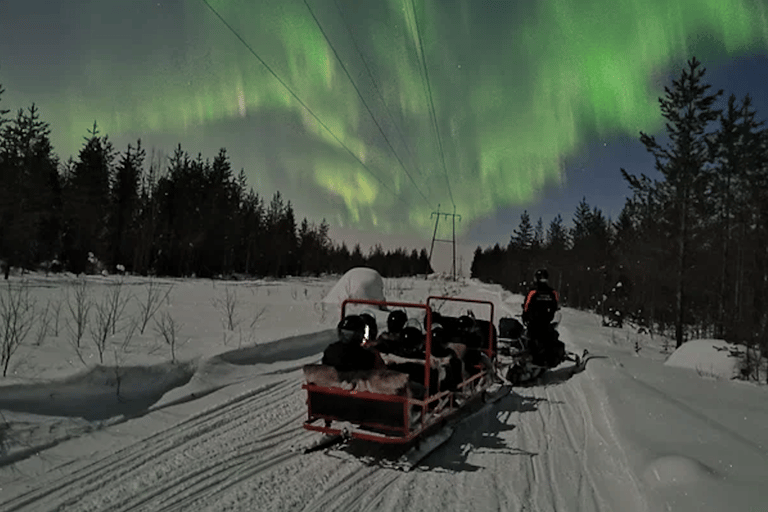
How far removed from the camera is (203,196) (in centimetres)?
5938

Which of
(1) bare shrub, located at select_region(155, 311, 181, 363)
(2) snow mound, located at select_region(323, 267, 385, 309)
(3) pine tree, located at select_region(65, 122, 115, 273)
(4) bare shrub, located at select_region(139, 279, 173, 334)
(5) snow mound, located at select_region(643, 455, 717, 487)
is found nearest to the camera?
(5) snow mound, located at select_region(643, 455, 717, 487)

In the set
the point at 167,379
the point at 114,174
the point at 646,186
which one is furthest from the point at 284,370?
the point at 114,174

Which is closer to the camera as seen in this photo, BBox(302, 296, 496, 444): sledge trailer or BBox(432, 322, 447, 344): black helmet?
BBox(302, 296, 496, 444): sledge trailer

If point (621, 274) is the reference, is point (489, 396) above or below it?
below

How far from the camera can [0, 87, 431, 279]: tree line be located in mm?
35156

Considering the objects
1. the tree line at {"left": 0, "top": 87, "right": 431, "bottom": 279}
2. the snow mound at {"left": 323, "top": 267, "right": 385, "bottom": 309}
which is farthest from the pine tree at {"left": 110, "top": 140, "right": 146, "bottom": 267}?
the snow mound at {"left": 323, "top": 267, "right": 385, "bottom": 309}

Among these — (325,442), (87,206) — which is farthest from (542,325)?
(87,206)

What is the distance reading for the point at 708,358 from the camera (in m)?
13.0

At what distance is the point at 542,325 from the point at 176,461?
7.37 meters

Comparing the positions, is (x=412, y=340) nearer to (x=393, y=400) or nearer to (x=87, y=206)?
(x=393, y=400)

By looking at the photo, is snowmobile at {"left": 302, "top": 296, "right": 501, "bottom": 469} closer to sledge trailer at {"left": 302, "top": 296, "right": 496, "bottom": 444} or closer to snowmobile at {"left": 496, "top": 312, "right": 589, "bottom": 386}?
sledge trailer at {"left": 302, "top": 296, "right": 496, "bottom": 444}

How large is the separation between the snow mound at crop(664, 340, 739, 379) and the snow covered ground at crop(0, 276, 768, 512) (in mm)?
4509

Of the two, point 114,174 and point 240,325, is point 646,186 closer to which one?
point 240,325

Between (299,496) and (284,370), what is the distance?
5274 mm
